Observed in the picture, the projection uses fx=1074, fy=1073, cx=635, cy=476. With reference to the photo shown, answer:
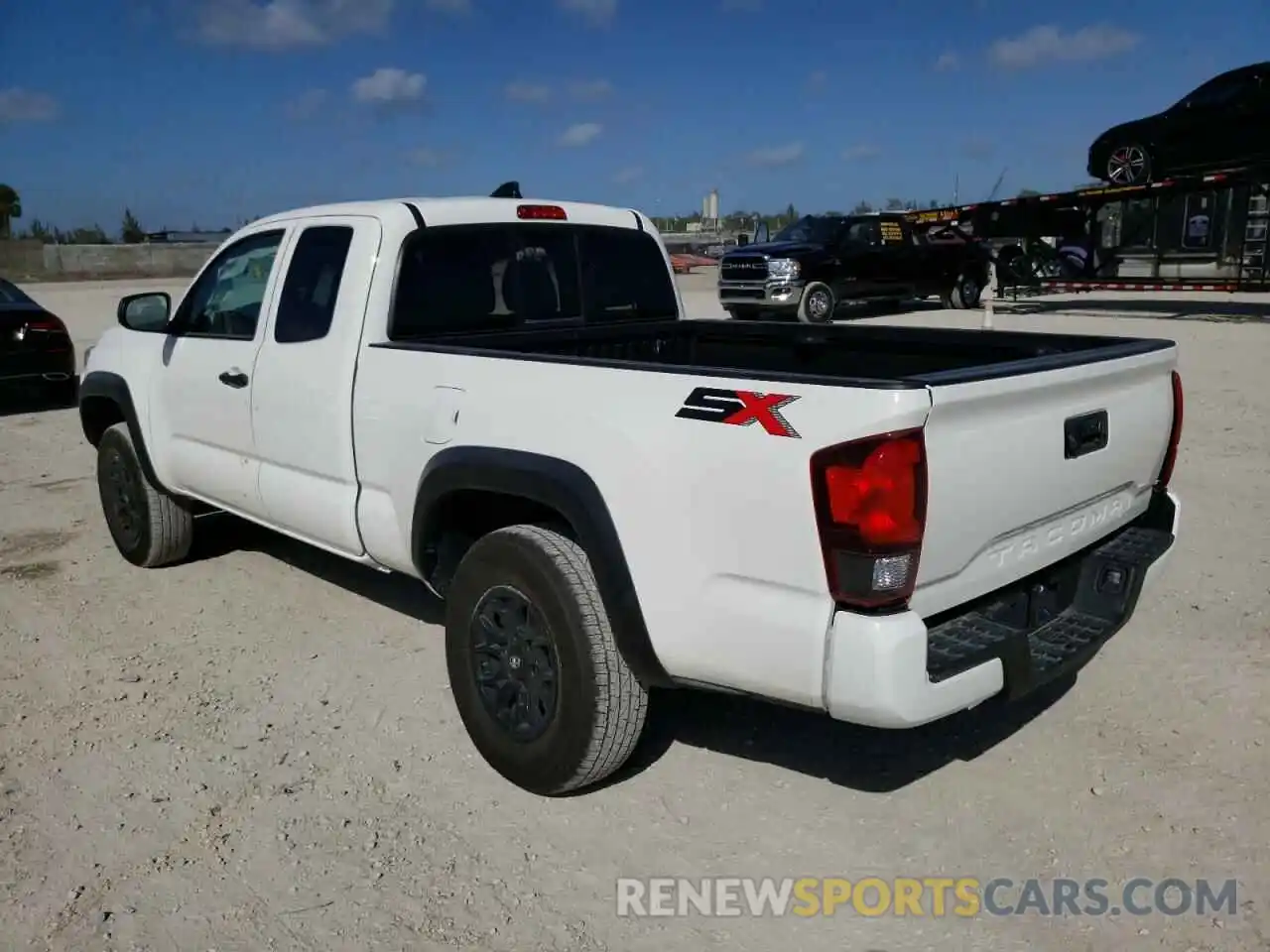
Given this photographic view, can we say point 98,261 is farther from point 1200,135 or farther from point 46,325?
point 1200,135

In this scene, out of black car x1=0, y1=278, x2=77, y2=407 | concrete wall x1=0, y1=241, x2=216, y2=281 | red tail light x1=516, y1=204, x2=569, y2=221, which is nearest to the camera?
red tail light x1=516, y1=204, x2=569, y2=221

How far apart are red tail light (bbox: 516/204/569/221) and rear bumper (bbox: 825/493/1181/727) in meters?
2.61

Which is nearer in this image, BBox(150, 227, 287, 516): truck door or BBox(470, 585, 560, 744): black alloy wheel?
BBox(470, 585, 560, 744): black alloy wheel

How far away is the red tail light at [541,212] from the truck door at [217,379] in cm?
105

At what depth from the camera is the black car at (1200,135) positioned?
1661 centimetres

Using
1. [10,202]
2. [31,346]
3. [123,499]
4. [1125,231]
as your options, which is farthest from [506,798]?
[10,202]

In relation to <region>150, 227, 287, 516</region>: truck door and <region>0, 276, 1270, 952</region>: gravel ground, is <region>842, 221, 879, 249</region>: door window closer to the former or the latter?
<region>0, 276, 1270, 952</region>: gravel ground

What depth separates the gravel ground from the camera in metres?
2.85

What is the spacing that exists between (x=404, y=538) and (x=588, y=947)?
167 centimetres

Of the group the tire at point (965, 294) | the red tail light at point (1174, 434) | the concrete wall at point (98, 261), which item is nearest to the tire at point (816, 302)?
the tire at point (965, 294)

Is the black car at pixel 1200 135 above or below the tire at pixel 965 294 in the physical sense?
above

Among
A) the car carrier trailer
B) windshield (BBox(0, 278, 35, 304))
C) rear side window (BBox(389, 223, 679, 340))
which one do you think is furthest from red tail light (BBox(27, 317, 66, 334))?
the car carrier trailer

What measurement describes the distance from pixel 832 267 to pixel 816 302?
0.76 meters

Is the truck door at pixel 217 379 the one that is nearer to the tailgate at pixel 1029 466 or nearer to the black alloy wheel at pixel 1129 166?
the tailgate at pixel 1029 466
